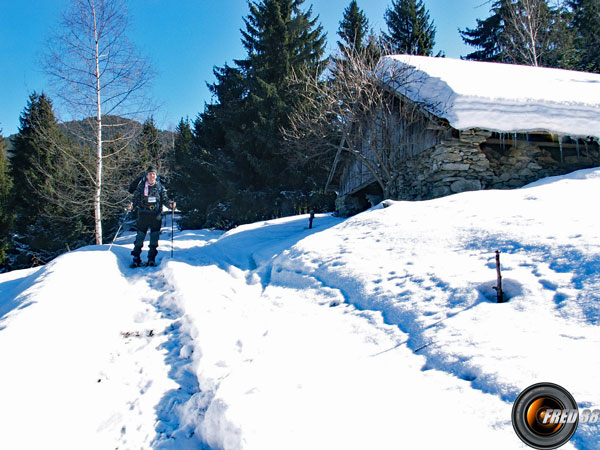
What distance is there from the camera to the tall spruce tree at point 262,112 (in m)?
18.3

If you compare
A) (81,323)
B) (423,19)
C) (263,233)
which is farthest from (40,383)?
(423,19)

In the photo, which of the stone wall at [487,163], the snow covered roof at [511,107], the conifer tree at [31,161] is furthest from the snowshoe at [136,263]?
the conifer tree at [31,161]

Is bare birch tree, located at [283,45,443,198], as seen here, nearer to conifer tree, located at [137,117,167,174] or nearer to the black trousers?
the black trousers

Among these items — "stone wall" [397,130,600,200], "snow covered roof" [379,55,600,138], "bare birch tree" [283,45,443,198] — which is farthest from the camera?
"bare birch tree" [283,45,443,198]

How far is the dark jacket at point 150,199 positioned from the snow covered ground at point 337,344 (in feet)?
5.31

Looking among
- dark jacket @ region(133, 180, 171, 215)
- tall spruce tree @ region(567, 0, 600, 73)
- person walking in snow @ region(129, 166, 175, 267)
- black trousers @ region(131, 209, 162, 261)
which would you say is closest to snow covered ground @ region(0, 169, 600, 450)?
person walking in snow @ region(129, 166, 175, 267)

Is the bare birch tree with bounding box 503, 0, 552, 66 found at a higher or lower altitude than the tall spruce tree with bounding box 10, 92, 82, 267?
higher

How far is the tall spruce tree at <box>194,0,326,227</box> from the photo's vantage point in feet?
60.0

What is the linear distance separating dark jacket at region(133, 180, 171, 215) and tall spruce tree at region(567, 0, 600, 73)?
24804 millimetres

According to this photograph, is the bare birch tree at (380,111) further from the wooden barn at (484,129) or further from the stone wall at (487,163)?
the stone wall at (487,163)

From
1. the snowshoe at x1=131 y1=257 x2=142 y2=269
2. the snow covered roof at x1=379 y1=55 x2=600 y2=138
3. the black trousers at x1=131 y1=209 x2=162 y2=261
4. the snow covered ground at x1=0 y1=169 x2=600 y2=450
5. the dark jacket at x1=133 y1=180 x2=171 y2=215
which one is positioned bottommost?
the snow covered ground at x1=0 y1=169 x2=600 y2=450

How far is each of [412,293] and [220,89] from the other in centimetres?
2176

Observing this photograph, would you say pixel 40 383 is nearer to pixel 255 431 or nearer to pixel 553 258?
pixel 255 431

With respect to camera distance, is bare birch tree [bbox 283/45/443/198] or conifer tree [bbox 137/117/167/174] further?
conifer tree [bbox 137/117/167/174]
